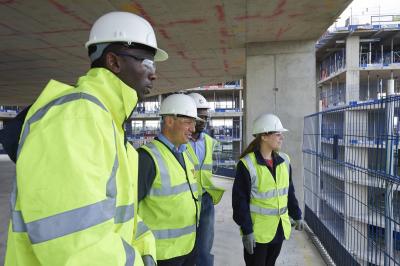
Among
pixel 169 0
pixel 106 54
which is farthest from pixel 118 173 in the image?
pixel 169 0

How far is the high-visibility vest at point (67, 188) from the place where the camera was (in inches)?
33.7

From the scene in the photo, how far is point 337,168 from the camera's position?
4.24m

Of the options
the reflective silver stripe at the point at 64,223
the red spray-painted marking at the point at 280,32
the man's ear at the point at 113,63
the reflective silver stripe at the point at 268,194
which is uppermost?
the red spray-painted marking at the point at 280,32

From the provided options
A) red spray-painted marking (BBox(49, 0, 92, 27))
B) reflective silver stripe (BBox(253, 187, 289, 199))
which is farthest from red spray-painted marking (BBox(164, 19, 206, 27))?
reflective silver stripe (BBox(253, 187, 289, 199))

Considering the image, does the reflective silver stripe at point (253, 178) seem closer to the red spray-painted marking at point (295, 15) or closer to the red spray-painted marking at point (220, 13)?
the red spray-painted marking at point (220, 13)

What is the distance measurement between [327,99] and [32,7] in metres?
25.8

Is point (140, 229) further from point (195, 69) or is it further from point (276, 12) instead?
point (195, 69)

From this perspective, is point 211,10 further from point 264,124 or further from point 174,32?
point 264,124

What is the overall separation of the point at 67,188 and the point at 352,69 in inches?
913

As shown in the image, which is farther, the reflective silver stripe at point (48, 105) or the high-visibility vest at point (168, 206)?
the high-visibility vest at point (168, 206)

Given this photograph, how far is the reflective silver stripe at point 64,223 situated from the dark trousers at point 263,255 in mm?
2545

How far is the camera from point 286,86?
642 centimetres

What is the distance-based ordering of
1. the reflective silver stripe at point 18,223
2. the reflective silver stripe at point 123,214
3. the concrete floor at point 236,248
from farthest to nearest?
the concrete floor at point 236,248 → the reflective silver stripe at point 123,214 → the reflective silver stripe at point 18,223

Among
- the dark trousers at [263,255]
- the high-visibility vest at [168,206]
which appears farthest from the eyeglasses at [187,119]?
the dark trousers at [263,255]
